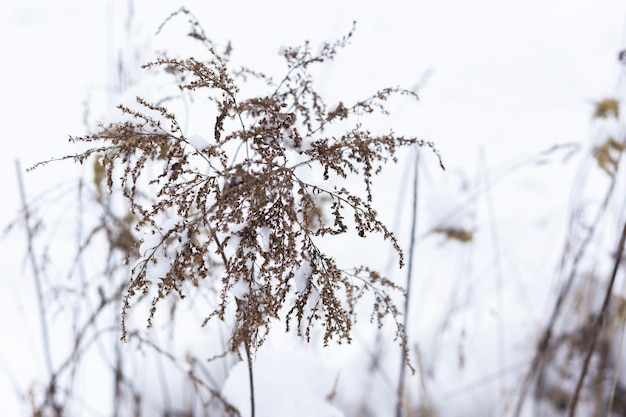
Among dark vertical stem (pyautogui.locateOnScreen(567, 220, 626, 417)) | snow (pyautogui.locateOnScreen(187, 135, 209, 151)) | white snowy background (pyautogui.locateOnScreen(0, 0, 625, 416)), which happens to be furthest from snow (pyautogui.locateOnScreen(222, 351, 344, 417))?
snow (pyautogui.locateOnScreen(187, 135, 209, 151))

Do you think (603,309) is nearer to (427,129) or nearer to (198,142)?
(198,142)

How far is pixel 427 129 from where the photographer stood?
3389mm

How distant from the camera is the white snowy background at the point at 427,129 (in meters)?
1.83

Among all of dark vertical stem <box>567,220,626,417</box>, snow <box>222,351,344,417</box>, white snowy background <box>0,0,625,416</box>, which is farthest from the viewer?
white snowy background <box>0,0,625,416</box>

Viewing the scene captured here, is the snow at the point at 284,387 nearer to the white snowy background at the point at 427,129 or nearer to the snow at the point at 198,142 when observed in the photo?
the white snowy background at the point at 427,129

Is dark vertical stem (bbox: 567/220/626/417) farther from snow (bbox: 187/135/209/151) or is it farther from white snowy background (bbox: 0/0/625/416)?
snow (bbox: 187/135/209/151)

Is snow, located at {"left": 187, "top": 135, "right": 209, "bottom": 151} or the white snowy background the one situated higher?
the white snowy background

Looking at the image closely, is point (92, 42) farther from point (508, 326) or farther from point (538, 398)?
point (538, 398)

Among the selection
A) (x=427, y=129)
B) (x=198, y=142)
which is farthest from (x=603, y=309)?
(x=427, y=129)

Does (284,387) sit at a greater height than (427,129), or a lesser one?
lesser

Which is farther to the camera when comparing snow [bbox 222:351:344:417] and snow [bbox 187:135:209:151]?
snow [bbox 222:351:344:417]

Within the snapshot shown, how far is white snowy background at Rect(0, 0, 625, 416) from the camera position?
1833 millimetres

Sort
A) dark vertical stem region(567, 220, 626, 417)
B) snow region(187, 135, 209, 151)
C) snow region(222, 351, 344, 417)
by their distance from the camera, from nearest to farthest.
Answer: snow region(187, 135, 209, 151) → dark vertical stem region(567, 220, 626, 417) → snow region(222, 351, 344, 417)

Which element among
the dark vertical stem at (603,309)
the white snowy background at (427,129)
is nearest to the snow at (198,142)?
the white snowy background at (427,129)
